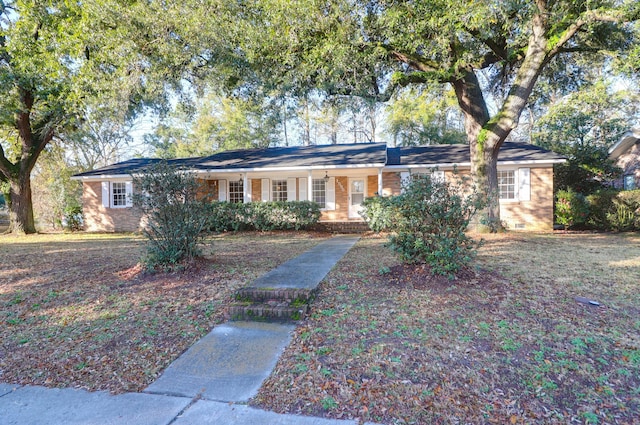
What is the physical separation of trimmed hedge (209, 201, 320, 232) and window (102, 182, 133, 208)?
6152 millimetres

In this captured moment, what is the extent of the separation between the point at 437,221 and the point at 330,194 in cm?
1102

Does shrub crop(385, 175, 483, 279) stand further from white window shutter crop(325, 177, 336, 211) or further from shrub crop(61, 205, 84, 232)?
shrub crop(61, 205, 84, 232)

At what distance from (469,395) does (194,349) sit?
8.74 feet

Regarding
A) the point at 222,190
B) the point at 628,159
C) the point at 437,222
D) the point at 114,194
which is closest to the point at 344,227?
the point at 222,190

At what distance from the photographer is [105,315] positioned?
4.47 metres

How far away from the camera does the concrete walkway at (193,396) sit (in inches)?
103

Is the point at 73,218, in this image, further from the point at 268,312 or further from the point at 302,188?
the point at 268,312

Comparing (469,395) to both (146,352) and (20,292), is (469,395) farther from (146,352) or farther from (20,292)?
(20,292)

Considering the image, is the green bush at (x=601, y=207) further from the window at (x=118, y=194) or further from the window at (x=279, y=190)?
the window at (x=118, y=194)

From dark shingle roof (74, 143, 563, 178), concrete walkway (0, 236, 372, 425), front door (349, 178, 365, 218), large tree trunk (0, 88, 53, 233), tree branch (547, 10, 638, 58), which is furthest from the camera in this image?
front door (349, 178, 365, 218)

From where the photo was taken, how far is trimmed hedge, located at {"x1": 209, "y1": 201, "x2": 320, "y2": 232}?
41.9ft

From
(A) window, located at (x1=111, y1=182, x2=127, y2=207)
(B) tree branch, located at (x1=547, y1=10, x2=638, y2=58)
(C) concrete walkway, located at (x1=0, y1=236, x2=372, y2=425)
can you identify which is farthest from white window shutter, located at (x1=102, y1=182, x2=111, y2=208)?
(B) tree branch, located at (x1=547, y1=10, x2=638, y2=58)

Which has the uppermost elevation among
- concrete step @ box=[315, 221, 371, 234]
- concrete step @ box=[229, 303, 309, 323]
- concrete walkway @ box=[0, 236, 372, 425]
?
concrete step @ box=[315, 221, 371, 234]

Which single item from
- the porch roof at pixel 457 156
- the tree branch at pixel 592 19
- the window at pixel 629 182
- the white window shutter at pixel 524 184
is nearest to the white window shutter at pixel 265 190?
the porch roof at pixel 457 156
